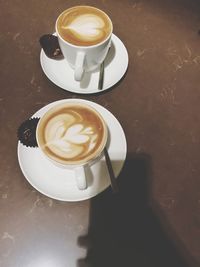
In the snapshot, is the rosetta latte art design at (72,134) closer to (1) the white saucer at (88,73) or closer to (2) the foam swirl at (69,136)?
(2) the foam swirl at (69,136)

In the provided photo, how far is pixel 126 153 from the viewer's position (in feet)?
2.27

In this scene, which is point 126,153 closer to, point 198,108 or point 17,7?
point 198,108

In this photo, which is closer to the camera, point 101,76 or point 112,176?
point 112,176

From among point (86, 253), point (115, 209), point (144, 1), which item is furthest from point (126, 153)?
point (144, 1)

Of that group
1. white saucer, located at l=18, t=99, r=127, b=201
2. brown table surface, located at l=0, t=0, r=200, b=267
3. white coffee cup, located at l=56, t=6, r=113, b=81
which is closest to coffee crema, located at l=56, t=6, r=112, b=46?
white coffee cup, located at l=56, t=6, r=113, b=81

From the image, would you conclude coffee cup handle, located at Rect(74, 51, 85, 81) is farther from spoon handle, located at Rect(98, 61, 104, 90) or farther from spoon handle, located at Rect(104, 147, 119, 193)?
spoon handle, located at Rect(104, 147, 119, 193)

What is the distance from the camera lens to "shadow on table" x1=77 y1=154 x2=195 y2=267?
61 centimetres

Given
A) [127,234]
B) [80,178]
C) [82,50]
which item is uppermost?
[82,50]

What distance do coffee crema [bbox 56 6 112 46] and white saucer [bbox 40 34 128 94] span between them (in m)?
0.08

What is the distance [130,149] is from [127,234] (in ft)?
0.64

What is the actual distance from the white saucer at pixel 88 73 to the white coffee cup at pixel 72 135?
9cm

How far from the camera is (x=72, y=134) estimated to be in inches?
25.2

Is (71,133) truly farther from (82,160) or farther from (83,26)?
(83,26)

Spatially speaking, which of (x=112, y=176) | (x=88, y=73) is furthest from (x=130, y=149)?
(x=88, y=73)
